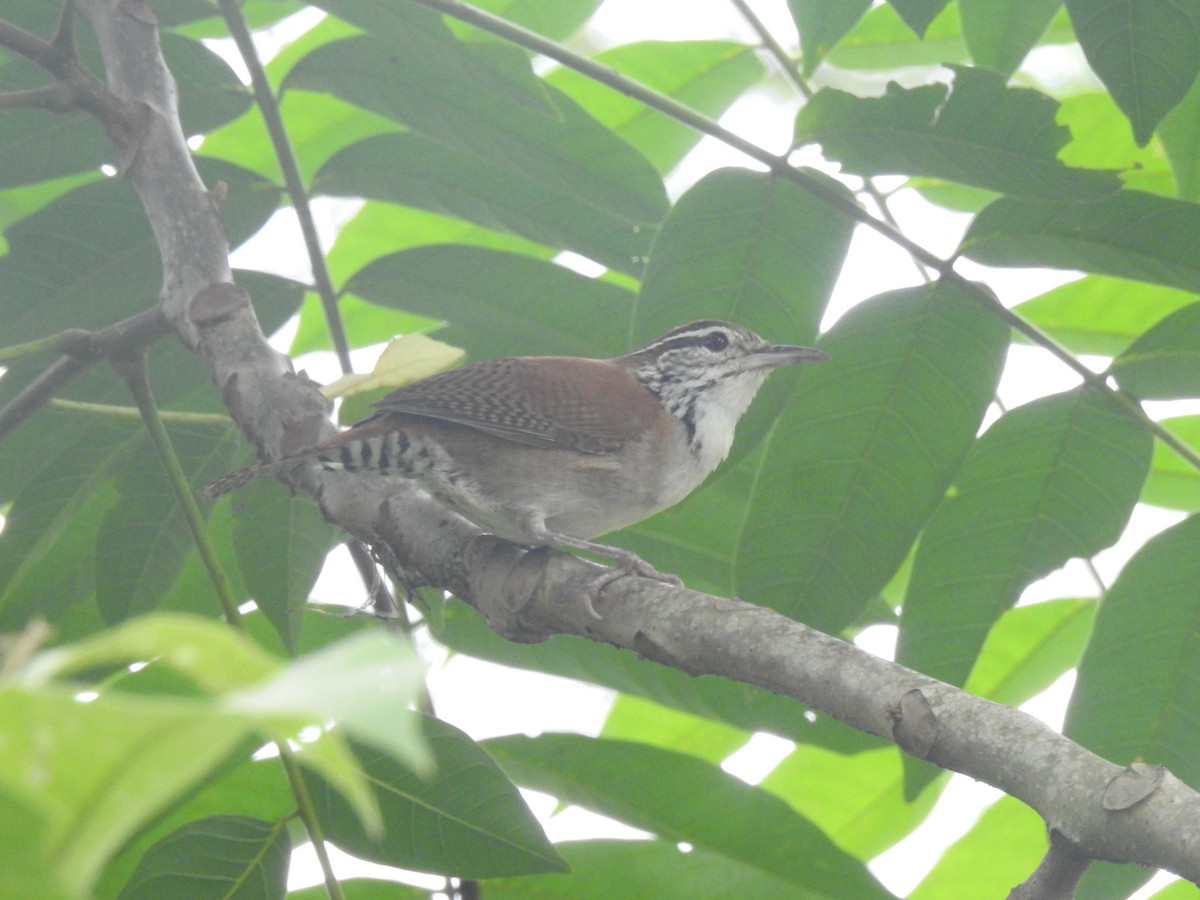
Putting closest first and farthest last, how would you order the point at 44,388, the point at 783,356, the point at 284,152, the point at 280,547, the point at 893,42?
the point at 44,388
the point at 280,547
the point at 783,356
the point at 284,152
the point at 893,42

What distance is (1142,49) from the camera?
238 centimetres

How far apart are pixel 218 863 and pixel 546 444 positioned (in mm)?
1745


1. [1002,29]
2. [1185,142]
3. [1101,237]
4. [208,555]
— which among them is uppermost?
[1002,29]

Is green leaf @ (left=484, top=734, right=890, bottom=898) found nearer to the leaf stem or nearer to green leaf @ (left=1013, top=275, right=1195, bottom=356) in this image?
the leaf stem

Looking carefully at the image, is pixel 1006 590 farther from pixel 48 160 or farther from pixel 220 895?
pixel 48 160

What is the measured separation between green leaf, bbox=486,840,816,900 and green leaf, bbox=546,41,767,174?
2.30 meters

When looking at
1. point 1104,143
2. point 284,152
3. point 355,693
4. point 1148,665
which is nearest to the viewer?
point 355,693

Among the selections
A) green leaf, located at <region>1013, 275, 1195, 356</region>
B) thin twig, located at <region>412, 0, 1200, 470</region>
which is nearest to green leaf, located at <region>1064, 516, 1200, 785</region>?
thin twig, located at <region>412, 0, 1200, 470</region>

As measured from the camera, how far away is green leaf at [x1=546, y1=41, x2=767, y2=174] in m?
3.85

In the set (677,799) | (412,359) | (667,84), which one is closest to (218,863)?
(677,799)

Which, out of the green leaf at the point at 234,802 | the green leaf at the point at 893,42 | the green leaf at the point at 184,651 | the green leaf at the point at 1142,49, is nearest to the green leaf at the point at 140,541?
the green leaf at the point at 234,802

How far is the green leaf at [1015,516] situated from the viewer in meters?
2.65

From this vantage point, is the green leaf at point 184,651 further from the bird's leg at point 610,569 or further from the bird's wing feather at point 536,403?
the bird's wing feather at point 536,403

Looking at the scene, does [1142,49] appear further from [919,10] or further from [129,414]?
[129,414]
